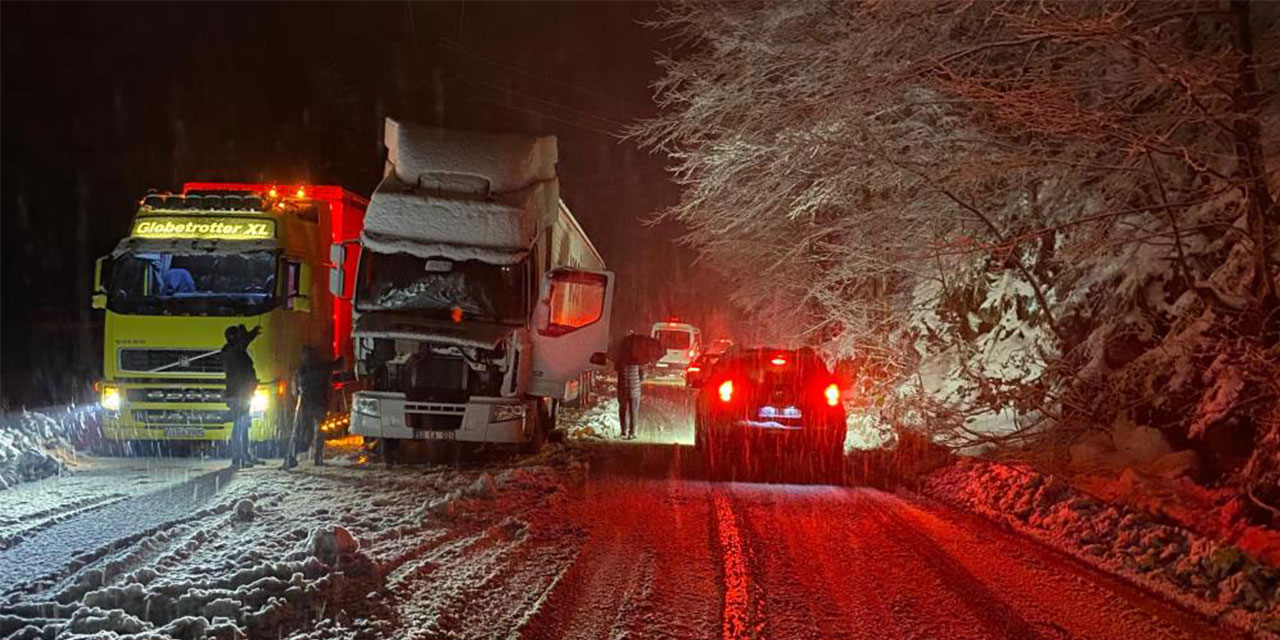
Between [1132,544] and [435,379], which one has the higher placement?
[435,379]

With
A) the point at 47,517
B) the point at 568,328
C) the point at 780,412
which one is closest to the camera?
the point at 47,517

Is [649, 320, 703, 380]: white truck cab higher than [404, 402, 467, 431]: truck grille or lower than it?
higher

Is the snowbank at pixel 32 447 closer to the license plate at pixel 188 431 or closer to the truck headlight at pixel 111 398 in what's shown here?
the truck headlight at pixel 111 398

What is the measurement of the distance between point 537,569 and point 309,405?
713 cm

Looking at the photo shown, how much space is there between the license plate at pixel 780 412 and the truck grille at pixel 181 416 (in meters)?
7.10

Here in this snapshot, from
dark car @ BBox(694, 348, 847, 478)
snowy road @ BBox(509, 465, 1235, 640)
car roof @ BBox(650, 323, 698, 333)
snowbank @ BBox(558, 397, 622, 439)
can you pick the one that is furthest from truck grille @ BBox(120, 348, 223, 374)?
car roof @ BBox(650, 323, 698, 333)

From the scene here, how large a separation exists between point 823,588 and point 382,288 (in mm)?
8463

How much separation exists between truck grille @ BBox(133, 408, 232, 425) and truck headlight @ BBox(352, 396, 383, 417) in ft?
5.39

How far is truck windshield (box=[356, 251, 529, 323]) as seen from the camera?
13.3 meters

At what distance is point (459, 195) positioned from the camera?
13.4 m

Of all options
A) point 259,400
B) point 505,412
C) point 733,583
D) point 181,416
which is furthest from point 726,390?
point 181,416

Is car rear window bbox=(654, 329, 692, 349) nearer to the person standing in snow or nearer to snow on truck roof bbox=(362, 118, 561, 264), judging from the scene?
the person standing in snow

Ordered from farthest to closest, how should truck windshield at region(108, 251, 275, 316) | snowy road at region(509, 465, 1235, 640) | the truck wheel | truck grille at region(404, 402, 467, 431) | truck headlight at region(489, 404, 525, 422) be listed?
1. the truck wheel
2. truck headlight at region(489, 404, 525, 422)
3. truck grille at region(404, 402, 467, 431)
4. truck windshield at region(108, 251, 275, 316)
5. snowy road at region(509, 465, 1235, 640)

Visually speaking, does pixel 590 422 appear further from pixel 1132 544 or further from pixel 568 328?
pixel 1132 544
